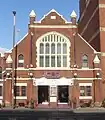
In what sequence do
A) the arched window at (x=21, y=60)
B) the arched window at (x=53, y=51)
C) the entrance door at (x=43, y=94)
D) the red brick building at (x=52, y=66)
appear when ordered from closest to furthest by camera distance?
the red brick building at (x=52, y=66), the arched window at (x=53, y=51), the arched window at (x=21, y=60), the entrance door at (x=43, y=94)

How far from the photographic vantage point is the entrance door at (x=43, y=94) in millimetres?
53938

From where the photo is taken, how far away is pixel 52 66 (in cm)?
5350

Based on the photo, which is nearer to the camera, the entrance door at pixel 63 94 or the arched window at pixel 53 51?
the arched window at pixel 53 51

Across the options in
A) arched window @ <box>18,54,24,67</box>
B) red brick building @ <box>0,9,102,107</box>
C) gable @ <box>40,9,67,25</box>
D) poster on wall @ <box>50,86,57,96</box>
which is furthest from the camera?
gable @ <box>40,9,67,25</box>

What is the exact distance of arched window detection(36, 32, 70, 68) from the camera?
53.6 meters

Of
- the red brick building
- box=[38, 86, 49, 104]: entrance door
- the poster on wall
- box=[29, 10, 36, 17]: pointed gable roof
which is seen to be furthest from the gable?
box=[38, 86, 49, 104]: entrance door

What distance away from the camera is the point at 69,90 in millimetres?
53094

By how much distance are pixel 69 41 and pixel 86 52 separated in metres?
3.35

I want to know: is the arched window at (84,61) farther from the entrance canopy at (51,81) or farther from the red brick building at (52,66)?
the entrance canopy at (51,81)

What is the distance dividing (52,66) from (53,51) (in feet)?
8.17

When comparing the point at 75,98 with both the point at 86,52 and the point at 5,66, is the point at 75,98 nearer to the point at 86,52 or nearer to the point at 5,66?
the point at 86,52

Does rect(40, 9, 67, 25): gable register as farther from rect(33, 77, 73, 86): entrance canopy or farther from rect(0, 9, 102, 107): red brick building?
rect(33, 77, 73, 86): entrance canopy

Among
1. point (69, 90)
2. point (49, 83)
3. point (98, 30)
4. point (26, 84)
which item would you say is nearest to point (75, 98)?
point (69, 90)

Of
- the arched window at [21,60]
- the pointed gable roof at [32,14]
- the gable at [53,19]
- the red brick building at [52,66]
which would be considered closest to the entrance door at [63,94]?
the red brick building at [52,66]
